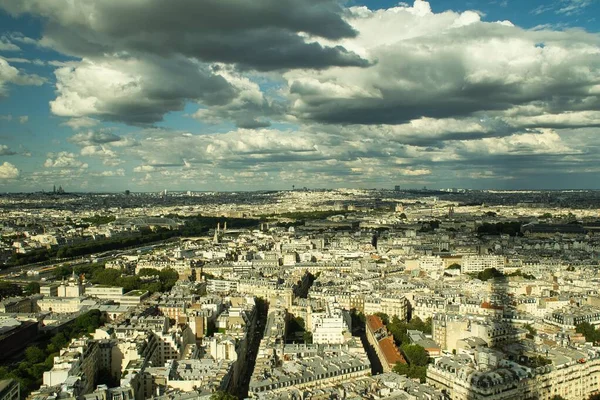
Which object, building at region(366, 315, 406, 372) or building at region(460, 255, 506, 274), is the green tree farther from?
building at region(460, 255, 506, 274)

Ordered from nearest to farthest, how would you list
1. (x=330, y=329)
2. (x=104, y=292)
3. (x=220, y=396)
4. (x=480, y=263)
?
(x=220, y=396), (x=330, y=329), (x=104, y=292), (x=480, y=263)

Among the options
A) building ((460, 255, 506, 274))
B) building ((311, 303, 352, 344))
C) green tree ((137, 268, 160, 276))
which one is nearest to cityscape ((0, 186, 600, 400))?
building ((311, 303, 352, 344))

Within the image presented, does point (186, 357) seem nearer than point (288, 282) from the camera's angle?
Yes

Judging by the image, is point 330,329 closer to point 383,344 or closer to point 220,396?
point 383,344

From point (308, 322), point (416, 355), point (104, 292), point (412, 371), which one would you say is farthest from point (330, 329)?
point (104, 292)

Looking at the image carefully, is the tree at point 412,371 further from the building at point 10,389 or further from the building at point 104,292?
the building at point 104,292

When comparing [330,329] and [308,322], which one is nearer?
[330,329]

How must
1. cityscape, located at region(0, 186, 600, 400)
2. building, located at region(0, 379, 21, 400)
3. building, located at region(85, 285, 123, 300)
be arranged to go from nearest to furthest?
building, located at region(0, 379, 21, 400)
cityscape, located at region(0, 186, 600, 400)
building, located at region(85, 285, 123, 300)

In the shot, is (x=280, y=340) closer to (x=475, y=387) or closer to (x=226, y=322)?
(x=226, y=322)

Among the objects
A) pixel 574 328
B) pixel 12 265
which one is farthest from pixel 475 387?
pixel 12 265

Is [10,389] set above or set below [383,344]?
above

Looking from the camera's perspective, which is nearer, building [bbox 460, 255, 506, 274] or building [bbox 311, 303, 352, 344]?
building [bbox 311, 303, 352, 344]
